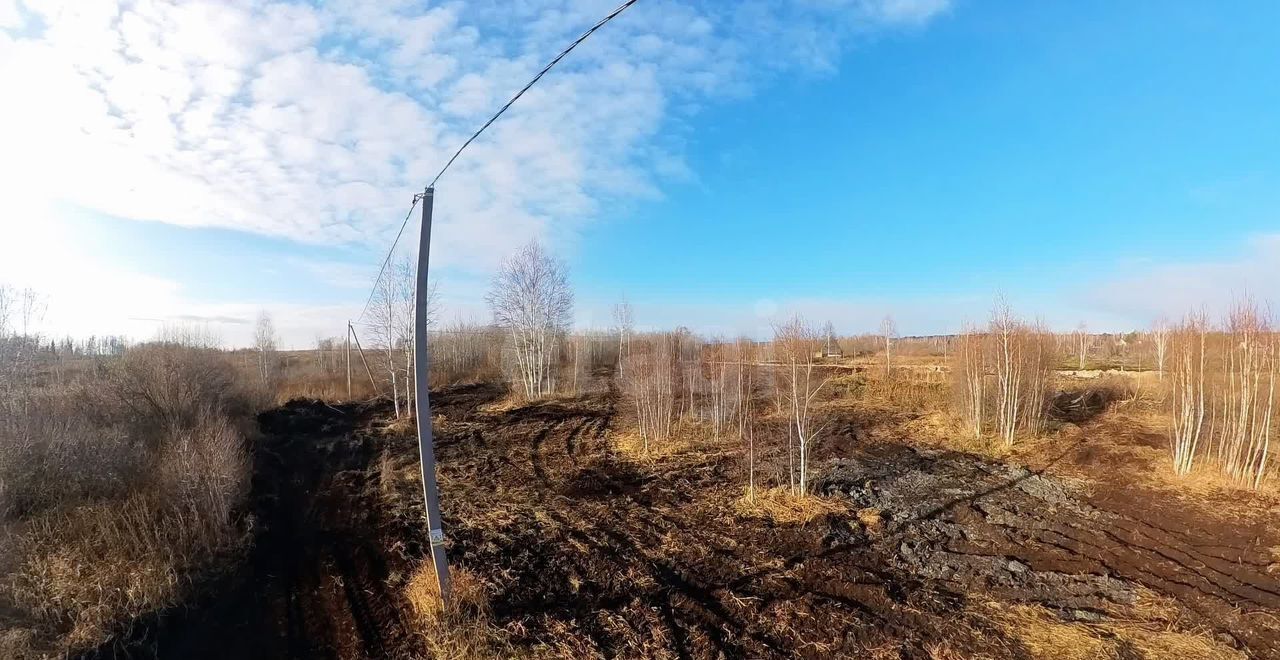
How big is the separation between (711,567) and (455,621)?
2749 mm

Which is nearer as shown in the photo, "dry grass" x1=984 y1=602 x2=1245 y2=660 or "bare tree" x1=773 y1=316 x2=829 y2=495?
"dry grass" x1=984 y1=602 x2=1245 y2=660

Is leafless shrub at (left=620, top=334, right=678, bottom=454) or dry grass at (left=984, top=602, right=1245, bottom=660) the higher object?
leafless shrub at (left=620, top=334, right=678, bottom=454)

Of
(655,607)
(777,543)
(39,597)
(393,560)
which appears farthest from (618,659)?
(39,597)

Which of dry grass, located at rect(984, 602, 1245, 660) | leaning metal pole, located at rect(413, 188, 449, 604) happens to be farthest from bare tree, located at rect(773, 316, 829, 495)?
leaning metal pole, located at rect(413, 188, 449, 604)

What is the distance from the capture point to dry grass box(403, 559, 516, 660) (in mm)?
4277

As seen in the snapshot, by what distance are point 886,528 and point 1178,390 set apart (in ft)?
23.0

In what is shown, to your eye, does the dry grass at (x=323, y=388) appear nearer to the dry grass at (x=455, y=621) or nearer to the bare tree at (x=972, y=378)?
the dry grass at (x=455, y=621)

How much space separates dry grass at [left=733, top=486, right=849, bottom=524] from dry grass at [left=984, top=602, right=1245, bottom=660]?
9.17ft

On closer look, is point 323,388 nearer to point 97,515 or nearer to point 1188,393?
point 97,515

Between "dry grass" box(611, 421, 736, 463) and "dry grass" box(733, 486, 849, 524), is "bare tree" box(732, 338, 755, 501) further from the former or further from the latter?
"dry grass" box(733, 486, 849, 524)

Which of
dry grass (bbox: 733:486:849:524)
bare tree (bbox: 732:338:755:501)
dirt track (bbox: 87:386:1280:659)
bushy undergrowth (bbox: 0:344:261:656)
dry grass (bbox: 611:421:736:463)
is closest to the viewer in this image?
dirt track (bbox: 87:386:1280:659)

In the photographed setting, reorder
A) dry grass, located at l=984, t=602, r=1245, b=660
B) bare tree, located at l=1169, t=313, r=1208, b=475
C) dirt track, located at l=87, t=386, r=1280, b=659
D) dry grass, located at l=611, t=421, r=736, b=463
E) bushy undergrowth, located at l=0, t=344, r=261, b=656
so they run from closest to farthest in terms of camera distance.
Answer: dry grass, located at l=984, t=602, r=1245, b=660 → dirt track, located at l=87, t=386, r=1280, b=659 → bushy undergrowth, located at l=0, t=344, r=261, b=656 → bare tree, located at l=1169, t=313, r=1208, b=475 → dry grass, located at l=611, t=421, r=736, b=463

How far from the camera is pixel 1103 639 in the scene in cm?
442

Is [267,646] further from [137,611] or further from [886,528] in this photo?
[886,528]
